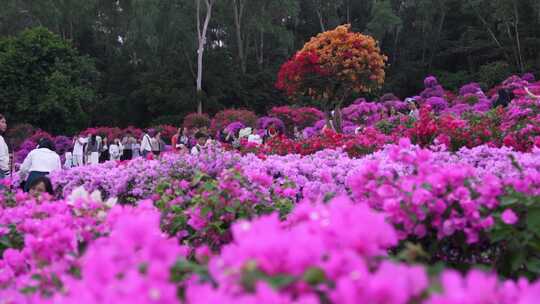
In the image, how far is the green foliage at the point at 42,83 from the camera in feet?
92.1

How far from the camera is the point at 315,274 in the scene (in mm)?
1161

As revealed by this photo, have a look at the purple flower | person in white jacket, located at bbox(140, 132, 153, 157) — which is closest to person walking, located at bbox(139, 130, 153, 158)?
person in white jacket, located at bbox(140, 132, 153, 157)

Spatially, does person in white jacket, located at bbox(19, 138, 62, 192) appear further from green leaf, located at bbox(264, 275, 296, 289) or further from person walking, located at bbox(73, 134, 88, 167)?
person walking, located at bbox(73, 134, 88, 167)

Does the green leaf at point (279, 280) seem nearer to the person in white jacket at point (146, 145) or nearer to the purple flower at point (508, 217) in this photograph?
the purple flower at point (508, 217)

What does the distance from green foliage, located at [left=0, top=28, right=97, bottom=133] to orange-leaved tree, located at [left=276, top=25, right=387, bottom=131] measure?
60.4ft

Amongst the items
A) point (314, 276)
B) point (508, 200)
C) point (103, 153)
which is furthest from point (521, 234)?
point (103, 153)

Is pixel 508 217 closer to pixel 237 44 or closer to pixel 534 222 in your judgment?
pixel 534 222

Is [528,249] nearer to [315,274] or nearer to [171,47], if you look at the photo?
[315,274]

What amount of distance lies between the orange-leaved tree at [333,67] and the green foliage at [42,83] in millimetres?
18422

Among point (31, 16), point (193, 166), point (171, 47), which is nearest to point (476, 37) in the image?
point (171, 47)

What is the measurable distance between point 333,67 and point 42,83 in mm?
20924

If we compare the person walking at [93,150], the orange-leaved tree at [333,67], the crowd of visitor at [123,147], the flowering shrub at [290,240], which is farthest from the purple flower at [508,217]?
the person walking at [93,150]

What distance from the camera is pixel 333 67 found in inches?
456

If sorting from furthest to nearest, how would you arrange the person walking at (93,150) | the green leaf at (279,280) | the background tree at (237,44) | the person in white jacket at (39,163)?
1. the background tree at (237,44)
2. the person walking at (93,150)
3. the person in white jacket at (39,163)
4. the green leaf at (279,280)
